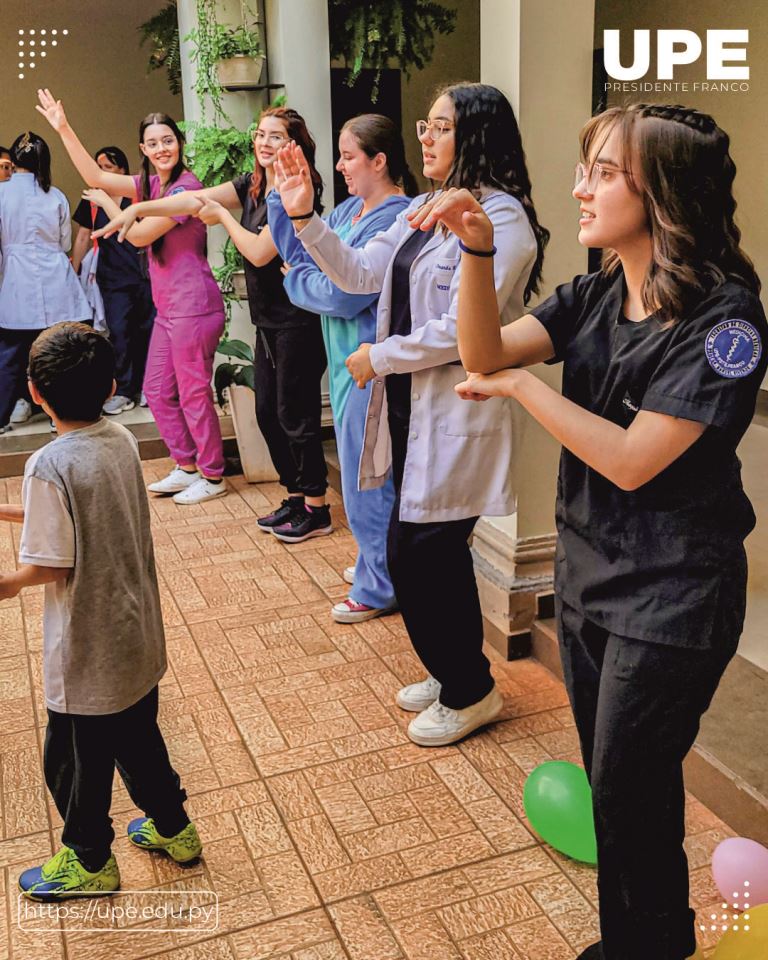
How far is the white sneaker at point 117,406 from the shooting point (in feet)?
21.2

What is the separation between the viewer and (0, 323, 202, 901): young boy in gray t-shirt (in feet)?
6.20

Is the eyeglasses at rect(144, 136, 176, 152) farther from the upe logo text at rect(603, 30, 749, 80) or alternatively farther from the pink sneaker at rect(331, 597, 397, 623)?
the upe logo text at rect(603, 30, 749, 80)

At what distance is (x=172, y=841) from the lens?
2227 mm

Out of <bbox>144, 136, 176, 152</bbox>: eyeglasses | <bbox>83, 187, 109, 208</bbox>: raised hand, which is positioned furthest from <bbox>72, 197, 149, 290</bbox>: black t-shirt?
<bbox>144, 136, 176, 152</bbox>: eyeglasses

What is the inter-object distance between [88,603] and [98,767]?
0.34 meters

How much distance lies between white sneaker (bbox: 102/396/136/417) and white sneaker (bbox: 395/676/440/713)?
404 centimetres

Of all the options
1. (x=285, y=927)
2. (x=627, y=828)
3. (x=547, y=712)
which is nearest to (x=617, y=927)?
(x=627, y=828)

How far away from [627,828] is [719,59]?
505 centimetres

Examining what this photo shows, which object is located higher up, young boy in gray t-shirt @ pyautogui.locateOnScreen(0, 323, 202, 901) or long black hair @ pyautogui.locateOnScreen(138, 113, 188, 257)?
long black hair @ pyautogui.locateOnScreen(138, 113, 188, 257)

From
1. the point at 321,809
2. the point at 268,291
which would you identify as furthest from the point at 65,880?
the point at 268,291

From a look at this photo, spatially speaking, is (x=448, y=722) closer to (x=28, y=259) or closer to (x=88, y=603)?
(x=88, y=603)

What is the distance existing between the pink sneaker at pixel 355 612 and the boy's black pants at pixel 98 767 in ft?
4.46

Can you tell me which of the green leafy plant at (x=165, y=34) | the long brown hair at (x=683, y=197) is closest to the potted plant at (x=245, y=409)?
the green leafy plant at (x=165, y=34)

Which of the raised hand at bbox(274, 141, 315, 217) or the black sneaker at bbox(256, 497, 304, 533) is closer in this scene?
the raised hand at bbox(274, 141, 315, 217)
